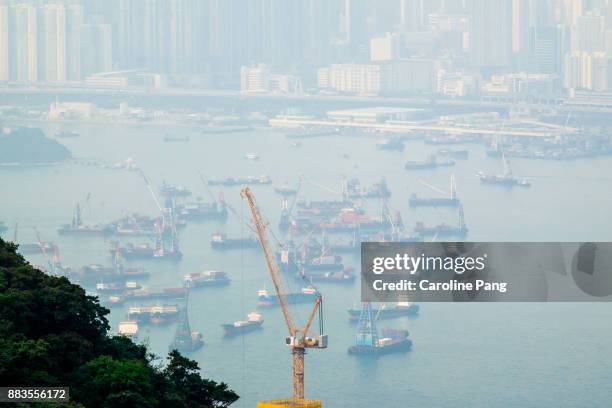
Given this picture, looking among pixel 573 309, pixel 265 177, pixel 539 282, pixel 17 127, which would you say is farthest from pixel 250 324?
pixel 17 127

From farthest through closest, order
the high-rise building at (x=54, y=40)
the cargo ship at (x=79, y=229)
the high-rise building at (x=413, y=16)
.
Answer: the high-rise building at (x=413, y=16) → the high-rise building at (x=54, y=40) → the cargo ship at (x=79, y=229)

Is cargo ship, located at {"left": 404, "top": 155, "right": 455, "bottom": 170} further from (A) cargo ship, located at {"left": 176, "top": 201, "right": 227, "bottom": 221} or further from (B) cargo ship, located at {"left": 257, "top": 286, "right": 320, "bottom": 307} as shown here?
(B) cargo ship, located at {"left": 257, "top": 286, "right": 320, "bottom": 307}

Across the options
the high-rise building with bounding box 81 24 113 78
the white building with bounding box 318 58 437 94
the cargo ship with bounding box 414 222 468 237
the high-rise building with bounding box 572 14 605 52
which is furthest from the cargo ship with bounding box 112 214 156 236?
the high-rise building with bounding box 572 14 605 52

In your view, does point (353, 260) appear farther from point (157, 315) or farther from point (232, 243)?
point (157, 315)

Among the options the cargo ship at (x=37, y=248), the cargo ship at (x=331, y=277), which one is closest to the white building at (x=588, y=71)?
the cargo ship at (x=331, y=277)

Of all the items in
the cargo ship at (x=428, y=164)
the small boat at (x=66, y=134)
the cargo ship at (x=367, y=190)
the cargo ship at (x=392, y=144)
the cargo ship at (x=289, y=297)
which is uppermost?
the small boat at (x=66, y=134)

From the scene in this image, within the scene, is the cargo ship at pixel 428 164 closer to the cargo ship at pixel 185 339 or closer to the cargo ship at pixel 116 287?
the cargo ship at pixel 116 287

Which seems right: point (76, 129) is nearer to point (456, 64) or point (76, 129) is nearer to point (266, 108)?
point (266, 108)

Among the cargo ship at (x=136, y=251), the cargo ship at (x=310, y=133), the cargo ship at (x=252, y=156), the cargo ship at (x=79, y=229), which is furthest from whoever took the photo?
the cargo ship at (x=310, y=133)
